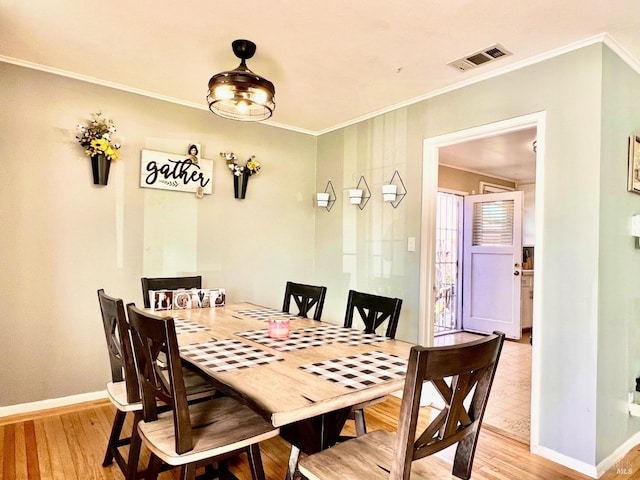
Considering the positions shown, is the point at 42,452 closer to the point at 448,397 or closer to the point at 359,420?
the point at 359,420

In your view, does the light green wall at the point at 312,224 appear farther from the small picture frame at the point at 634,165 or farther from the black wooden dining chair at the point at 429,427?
the black wooden dining chair at the point at 429,427

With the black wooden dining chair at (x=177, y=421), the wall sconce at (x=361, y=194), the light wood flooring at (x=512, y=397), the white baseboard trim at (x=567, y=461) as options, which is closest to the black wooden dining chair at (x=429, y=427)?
the black wooden dining chair at (x=177, y=421)

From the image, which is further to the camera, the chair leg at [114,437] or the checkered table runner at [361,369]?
the chair leg at [114,437]

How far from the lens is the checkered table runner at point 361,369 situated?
54.8 inches

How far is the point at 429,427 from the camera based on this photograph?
1196 mm

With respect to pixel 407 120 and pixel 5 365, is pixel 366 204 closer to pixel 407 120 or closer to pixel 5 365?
pixel 407 120

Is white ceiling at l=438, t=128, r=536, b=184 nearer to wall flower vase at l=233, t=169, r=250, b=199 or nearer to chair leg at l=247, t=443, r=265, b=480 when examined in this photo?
wall flower vase at l=233, t=169, r=250, b=199

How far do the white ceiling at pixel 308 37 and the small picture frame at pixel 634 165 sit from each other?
0.50 meters

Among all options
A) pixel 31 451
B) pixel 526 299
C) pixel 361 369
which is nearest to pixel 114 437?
pixel 31 451

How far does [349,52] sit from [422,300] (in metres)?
1.90

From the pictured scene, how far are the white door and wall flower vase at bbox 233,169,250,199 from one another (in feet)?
11.8

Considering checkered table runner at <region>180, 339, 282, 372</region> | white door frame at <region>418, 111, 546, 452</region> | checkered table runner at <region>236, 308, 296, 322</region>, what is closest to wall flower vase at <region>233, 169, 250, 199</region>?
checkered table runner at <region>236, 308, 296, 322</region>

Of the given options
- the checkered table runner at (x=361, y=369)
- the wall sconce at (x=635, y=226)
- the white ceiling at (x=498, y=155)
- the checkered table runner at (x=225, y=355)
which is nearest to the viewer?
the checkered table runner at (x=361, y=369)

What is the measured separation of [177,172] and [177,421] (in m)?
2.50
